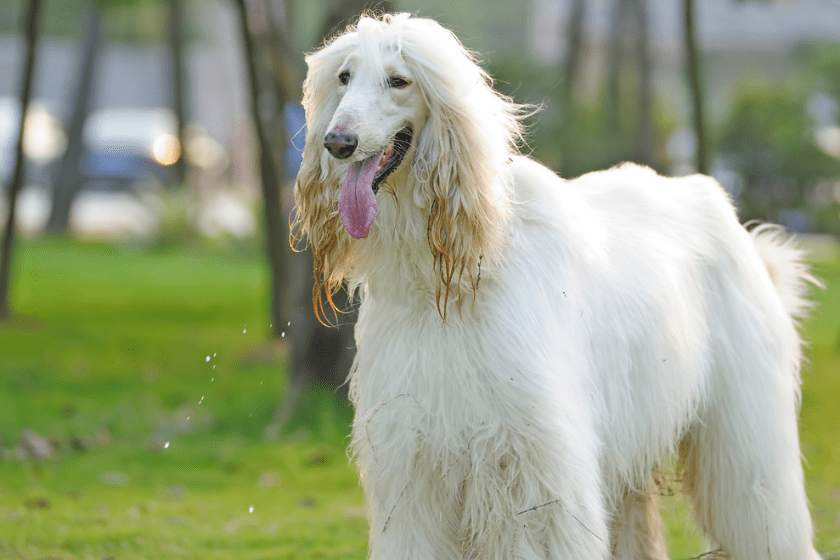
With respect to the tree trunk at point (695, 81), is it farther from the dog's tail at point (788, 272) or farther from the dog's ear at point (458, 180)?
the dog's ear at point (458, 180)

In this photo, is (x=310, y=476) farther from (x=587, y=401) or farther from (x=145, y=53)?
(x=145, y=53)

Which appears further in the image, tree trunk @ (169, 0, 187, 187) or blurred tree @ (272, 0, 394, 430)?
tree trunk @ (169, 0, 187, 187)

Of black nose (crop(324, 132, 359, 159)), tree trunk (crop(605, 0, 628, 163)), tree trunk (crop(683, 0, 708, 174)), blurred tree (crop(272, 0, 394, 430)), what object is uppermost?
black nose (crop(324, 132, 359, 159))

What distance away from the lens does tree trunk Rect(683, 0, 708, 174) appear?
980 cm

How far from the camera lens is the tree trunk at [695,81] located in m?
9.80

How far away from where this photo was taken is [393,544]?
3.76m

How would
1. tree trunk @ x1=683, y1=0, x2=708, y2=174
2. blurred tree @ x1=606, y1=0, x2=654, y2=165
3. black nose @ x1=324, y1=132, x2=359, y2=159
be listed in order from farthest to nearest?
1. blurred tree @ x1=606, y1=0, x2=654, y2=165
2. tree trunk @ x1=683, y1=0, x2=708, y2=174
3. black nose @ x1=324, y1=132, x2=359, y2=159

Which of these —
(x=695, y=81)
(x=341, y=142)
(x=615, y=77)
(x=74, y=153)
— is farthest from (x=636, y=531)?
(x=615, y=77)

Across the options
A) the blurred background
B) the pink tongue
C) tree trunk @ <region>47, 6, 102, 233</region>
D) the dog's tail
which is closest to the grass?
the blurred background

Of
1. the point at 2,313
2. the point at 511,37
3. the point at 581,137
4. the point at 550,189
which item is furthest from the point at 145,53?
the point at 550,189

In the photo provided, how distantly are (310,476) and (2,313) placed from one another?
22.6ft

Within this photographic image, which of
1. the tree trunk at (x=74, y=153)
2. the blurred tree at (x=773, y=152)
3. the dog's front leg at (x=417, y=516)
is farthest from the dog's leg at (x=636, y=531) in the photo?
the tree trunk at (x=74, y=153)

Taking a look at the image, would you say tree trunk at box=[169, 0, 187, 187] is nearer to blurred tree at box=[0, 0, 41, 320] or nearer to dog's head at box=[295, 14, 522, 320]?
blurred tree at box=[0, 0, 41, 320]

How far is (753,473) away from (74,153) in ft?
74.0
